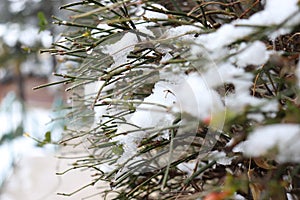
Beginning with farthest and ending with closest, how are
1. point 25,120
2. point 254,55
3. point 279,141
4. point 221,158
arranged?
point 25,120, point 221,158, point 254,55, point 279,141

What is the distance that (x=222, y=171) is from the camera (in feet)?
2.97

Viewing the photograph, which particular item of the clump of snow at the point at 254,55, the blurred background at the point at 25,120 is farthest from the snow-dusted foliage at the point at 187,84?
the blurred background at the point at 25,120

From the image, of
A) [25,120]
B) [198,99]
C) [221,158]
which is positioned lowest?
[25,120]

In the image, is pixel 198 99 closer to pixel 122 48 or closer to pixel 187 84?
pixel 187 84

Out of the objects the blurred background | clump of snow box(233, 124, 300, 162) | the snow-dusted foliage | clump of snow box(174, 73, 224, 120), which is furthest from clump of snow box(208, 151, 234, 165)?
the blurred background

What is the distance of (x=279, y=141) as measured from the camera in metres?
0.40

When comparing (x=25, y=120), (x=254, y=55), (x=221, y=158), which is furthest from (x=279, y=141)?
(x=25, y=120)

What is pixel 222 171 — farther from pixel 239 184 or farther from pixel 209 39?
pixel 239 184

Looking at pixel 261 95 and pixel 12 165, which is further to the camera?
pixel 12 165

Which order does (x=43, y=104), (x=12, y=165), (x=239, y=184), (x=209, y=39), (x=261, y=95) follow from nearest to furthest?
(x=239, y=184)
(x=209, y=39)
(x=261, y=95)
(x=12, y=165)
(x=43, y=104)

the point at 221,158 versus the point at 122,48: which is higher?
the point at 122,48

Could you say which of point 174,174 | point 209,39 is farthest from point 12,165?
point 209,39

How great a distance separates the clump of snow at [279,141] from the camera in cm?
40

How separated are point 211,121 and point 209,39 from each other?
11cm
